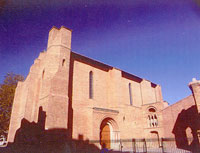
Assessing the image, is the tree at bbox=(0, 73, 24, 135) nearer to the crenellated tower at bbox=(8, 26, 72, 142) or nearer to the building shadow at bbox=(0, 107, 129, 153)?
the crenellated tower at bbox=(8, 26, 72, 142)

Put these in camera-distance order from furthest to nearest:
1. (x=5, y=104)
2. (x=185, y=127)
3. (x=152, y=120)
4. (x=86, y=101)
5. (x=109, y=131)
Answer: (x=5, y=104) → (x=152, y=120) → (x=185, y=127) → (x=109, y=131) → (x=86, y=101)

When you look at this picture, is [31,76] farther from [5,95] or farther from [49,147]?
[5,95]

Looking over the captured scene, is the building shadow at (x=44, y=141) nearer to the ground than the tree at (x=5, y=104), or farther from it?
nearer to the ground

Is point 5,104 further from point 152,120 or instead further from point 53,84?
point 152,120

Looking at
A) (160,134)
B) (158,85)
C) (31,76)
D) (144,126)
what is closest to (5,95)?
(31,76)

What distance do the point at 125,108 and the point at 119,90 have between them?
7.79 feet

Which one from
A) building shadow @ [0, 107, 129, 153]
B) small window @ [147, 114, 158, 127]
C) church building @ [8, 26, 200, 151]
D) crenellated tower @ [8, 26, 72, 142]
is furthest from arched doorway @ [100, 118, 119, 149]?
Result: small window @ [147, 114, 158, 127]

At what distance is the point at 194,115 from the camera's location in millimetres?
18297

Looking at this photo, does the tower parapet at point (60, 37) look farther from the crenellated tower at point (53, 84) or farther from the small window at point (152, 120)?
the small window at point (152, 120)

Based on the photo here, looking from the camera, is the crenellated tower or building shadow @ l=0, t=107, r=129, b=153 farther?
the crenellated tower

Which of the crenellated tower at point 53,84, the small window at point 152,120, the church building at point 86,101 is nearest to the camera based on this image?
the crenellated tower at point 53,84

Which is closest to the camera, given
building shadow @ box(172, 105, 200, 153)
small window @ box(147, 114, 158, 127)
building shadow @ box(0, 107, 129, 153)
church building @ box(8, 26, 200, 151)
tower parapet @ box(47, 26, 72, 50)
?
building shadow @ box(0, 107, 129, 153)

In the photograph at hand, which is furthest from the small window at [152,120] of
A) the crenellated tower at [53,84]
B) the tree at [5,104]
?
the tree at [5,104]

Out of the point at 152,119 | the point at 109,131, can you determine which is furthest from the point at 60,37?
the point at 152,119
